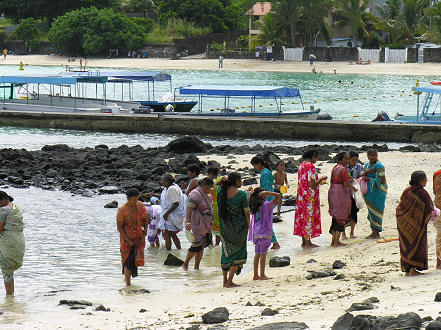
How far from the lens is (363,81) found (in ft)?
247

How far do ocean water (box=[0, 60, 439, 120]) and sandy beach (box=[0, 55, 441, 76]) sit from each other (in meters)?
0.67

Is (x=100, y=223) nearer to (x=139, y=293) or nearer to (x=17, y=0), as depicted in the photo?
(x=139, y=293)

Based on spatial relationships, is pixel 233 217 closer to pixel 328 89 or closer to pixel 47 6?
pixel 328 89

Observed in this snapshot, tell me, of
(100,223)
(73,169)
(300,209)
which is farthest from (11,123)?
(300,209)

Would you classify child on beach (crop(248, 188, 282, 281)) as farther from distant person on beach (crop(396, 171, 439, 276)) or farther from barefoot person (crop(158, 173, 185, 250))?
barefoot person (crop(158, 173, 185, 250))

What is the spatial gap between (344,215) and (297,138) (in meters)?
20.1

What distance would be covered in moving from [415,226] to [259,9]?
8649 cm

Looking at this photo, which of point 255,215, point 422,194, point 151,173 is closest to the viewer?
point 422,194

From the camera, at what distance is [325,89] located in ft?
223

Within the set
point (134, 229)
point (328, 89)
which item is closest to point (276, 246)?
point (134, 229)

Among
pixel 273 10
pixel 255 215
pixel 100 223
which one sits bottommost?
pixel 100 223

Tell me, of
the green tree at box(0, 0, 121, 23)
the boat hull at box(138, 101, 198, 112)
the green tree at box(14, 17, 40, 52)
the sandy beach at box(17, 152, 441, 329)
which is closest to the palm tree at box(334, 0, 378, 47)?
the green tree at box(0, 0, 121, 23)

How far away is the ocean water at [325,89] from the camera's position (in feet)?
174

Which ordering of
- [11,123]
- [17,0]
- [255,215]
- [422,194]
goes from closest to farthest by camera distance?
[422,194] → [255,215] → [11,123] → [17,0]
